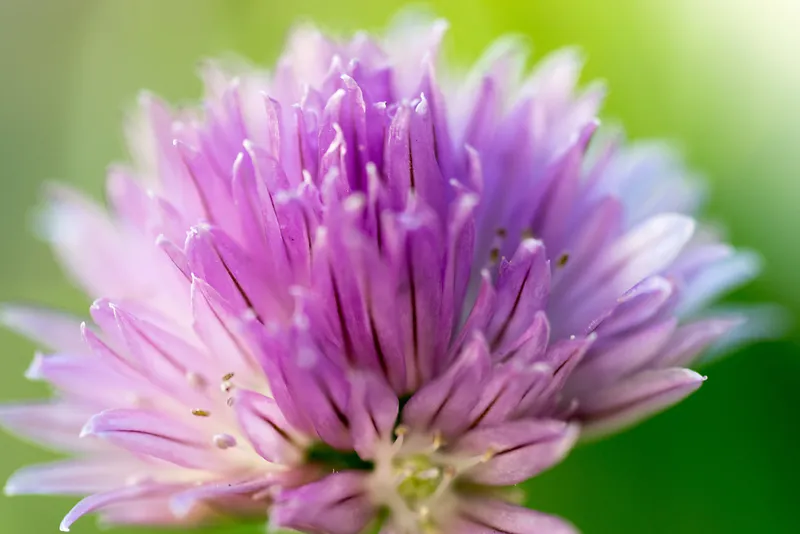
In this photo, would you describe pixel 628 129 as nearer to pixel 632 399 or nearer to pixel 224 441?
pixel 632 399

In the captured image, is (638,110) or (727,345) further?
(638,110)

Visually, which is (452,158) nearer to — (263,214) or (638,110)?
(263,214)

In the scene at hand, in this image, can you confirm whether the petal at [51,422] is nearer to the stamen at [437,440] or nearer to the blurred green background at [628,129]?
the stamen at [437,440]

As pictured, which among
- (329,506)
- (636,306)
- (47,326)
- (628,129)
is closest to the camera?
(329,506)

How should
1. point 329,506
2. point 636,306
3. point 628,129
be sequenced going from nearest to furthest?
point 329,506 → point 636,306 → point 628,129

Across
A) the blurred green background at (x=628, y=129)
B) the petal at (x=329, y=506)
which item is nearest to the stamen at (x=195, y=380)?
the petal at (x=329, y=506)

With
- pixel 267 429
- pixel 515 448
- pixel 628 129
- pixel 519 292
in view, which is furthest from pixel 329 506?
pixel 628 129

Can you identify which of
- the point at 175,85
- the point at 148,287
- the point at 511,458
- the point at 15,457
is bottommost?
the point at 511,458

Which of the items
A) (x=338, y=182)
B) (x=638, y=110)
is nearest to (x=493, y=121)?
(x=338, y=182)
